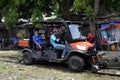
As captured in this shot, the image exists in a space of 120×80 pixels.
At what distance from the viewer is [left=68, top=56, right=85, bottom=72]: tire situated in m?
13.9

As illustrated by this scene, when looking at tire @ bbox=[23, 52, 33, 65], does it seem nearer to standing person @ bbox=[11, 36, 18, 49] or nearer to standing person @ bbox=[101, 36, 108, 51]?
standing person @ bbox=[101, 36, 108, 51]

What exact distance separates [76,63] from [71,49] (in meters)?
0.74

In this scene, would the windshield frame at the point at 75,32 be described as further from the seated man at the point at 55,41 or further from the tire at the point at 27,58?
the tire at the point at 27,58

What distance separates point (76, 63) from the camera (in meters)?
14.1

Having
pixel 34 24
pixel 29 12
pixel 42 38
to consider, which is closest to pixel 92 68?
pixel 42 38

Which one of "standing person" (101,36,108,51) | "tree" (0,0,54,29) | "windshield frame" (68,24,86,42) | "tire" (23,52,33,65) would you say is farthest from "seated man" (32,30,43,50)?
"standing person" (101,36,108,51)

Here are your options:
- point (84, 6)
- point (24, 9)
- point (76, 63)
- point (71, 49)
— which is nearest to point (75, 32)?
point (71, 49)

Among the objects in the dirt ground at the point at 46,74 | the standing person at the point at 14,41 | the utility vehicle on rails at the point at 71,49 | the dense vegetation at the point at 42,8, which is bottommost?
the standing person at the point at 14,41

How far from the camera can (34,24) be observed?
56.0ft


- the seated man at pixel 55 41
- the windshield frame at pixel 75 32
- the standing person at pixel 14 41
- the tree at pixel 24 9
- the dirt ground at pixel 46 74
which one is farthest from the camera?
the standing person at pixel 14 41

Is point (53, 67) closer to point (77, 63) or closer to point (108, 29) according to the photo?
point (77, 63)

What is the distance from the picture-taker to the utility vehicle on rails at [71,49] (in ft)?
46.2

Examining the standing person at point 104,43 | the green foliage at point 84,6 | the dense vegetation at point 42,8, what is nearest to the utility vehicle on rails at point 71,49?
the green foliage at point 84,6

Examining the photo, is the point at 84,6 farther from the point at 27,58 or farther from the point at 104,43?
the point at 104,43
